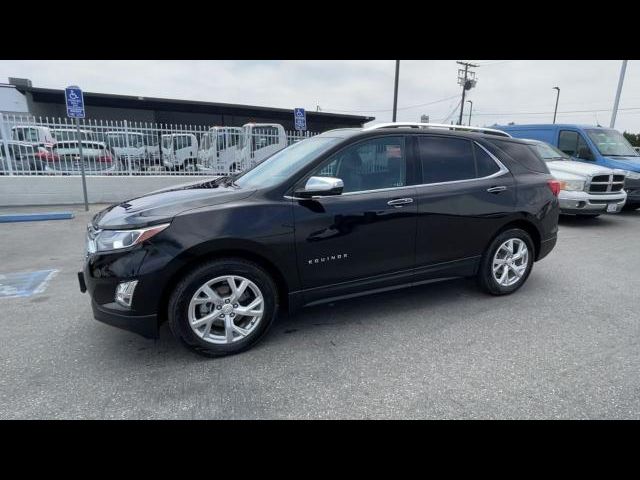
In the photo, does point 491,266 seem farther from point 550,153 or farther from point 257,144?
point 257,144

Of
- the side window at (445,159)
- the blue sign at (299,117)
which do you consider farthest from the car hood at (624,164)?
the blue sign at (299,117)

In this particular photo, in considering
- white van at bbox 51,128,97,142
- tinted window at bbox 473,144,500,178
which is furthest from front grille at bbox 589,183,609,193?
white van at bbox 51,128,97,142

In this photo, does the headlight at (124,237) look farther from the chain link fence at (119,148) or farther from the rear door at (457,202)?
the chain link fence at (119,148)

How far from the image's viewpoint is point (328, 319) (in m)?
3.56

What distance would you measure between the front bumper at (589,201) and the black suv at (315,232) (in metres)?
4.39

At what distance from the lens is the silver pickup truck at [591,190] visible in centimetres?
757

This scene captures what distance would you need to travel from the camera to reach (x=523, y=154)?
4199 mm

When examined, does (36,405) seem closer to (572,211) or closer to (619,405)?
(619,405)

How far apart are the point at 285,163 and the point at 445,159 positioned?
5.05 ft

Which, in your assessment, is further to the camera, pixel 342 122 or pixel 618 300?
pixel 342 122

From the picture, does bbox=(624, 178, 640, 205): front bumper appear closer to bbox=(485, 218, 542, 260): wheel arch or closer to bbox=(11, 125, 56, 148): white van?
bbox=(485, 218, 542, 260): wheel arch

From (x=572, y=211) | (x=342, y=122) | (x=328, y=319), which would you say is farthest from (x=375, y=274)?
(x=342, y=122)

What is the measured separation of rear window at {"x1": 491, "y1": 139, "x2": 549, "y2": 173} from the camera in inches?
160

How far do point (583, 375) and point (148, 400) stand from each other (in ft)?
9.69
